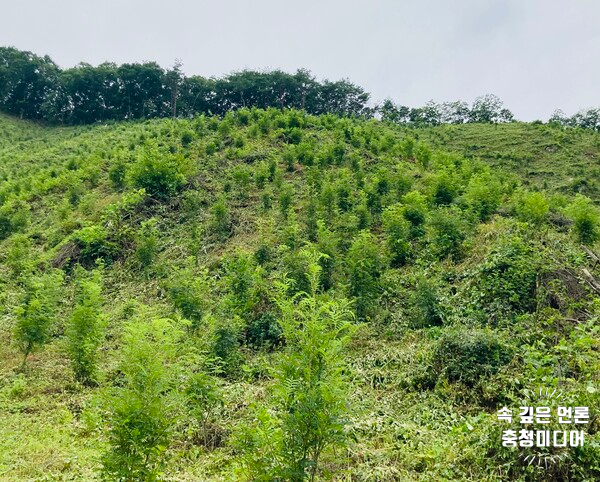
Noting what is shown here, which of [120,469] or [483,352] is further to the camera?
[483,352]

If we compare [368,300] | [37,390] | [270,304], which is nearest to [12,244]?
[37,390]

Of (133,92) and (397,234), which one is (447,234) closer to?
(397,234)

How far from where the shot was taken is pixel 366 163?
62.3ft

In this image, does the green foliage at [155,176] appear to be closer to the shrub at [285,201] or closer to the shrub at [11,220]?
the shrub at [11,220]

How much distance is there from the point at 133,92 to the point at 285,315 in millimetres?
44096

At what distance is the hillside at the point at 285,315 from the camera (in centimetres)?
465

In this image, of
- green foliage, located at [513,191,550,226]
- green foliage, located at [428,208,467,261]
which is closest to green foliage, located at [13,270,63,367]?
green foliage, located at [428,208,467,261]

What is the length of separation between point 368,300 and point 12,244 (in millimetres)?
12827

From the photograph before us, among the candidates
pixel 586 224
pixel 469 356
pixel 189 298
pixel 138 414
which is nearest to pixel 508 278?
pixel 469 356

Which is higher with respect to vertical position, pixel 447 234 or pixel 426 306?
pixel 447 234

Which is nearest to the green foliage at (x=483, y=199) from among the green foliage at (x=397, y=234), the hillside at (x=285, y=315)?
the hillside at (x=285, y=315)

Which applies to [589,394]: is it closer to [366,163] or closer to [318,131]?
[366,163]

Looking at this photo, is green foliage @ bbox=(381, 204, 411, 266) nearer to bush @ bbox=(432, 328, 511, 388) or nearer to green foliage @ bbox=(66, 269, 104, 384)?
bush @ bbox=(432, 328, 511, 388)

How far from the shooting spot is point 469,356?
7.38m
